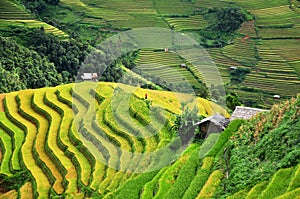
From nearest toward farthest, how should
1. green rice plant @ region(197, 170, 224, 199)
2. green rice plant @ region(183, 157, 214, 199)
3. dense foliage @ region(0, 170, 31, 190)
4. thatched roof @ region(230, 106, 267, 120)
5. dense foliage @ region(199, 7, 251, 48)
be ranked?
green rice plant @ region(197, 170, 224, 199)
green rice plant @ region(183, 157, 214, 199)
thatched roof @ region(230, 106, 267, 120)
dense foliage @ region(0, 170, 31, 190)
dense foliage @ region(199, 7, 251, 48)

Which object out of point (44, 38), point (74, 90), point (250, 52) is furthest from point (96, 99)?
point (250, 52)

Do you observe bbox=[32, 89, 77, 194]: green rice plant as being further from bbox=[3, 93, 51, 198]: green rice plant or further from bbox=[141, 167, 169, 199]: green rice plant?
bbox=[141, 167, 169, 199]: green rice plant

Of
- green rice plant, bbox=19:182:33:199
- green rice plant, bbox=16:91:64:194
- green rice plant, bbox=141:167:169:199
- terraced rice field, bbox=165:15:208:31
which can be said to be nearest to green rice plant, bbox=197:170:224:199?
green rice plant, bbox=141:167:169:199

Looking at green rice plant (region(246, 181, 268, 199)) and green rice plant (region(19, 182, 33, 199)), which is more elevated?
green rice plant (region(246, 181, 268, 199))

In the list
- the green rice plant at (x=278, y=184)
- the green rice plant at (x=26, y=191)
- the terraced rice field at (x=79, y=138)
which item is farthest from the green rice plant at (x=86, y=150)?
the green rice plant at (x=278, y=184)

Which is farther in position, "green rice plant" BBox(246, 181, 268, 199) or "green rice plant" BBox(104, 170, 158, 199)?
"green rice plant" BBox(104, 170, 158, 199)

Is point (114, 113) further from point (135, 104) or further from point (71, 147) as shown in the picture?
point (71, 147)

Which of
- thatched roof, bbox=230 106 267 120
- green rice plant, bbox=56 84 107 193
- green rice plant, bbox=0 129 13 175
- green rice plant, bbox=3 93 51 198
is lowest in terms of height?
green rice plant, bbox=0 129 13 175

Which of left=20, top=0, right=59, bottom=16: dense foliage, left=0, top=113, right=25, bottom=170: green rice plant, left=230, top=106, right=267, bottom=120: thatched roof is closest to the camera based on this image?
left=230, top=106, right=267, bottom=120: thatched roof
